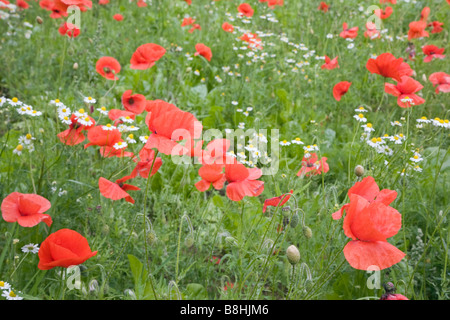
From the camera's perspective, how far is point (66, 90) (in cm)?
366

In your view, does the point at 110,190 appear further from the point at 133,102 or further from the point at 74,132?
the point at 133,102

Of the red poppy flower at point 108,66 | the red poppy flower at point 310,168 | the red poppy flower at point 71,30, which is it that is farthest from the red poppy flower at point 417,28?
the red poppy flower at point 71,30

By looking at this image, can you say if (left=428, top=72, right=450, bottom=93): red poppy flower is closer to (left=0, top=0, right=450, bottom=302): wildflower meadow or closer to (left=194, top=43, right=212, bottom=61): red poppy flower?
(left=0, top=0, right=450, bottom=302): wildflower meadow

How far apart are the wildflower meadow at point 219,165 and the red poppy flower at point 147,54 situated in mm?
12

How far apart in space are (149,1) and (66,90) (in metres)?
1.80

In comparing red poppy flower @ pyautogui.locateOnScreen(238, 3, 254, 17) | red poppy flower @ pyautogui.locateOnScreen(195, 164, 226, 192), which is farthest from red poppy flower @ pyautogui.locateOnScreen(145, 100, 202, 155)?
red poppy flower @ pyautogui.locateOnScreen(238, 3, 254, 17)

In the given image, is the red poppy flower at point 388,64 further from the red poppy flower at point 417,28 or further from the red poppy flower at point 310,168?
the red poppy flower at point 417,28

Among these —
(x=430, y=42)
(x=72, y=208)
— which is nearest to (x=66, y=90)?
(x=72, y=208)

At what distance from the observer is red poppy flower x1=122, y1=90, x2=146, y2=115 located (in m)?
2.42

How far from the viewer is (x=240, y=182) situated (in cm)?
171

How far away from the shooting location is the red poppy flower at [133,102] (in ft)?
7.95

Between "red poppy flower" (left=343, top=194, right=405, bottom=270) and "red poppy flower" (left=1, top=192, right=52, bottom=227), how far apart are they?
40.7 inches
